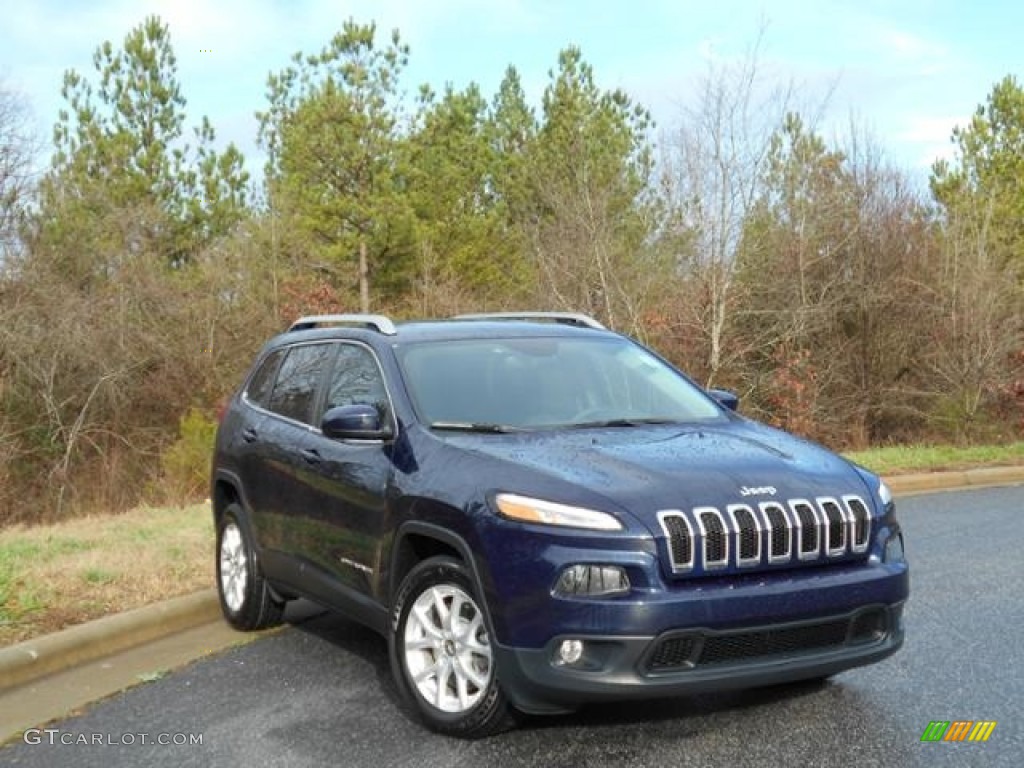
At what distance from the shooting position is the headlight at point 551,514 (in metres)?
4.48

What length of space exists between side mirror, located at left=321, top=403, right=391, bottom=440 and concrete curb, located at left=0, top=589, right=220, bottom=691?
201cm

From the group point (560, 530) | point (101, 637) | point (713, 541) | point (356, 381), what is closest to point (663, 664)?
point (713, 541)

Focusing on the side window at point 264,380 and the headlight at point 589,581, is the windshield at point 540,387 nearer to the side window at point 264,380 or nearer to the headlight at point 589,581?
the headlight at point 589,581

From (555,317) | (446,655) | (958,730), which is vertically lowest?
(958,730)

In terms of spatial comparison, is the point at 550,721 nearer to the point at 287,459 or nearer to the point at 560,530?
the point at 560,530

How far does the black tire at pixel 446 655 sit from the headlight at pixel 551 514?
0.36 metres

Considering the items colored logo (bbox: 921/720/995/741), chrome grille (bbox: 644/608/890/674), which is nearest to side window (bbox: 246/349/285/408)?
chrome grille (bbox: 644/608/890/674)

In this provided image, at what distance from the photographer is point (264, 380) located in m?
7.40

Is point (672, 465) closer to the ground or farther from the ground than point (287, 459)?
farther from the ground

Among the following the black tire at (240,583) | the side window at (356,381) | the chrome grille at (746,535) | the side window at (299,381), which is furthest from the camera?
the black tire at (240,583)

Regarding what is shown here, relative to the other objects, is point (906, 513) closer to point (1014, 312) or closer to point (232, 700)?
point (232, 700)

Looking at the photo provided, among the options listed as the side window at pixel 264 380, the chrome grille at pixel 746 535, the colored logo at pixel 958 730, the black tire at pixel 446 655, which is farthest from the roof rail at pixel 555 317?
the colored logo at pixel 958 730

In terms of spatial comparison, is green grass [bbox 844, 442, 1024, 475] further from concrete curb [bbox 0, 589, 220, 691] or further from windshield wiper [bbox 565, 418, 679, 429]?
concrete curb [bbox 0, 589, 220, 691]

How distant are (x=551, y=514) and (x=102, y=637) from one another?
323 cm
